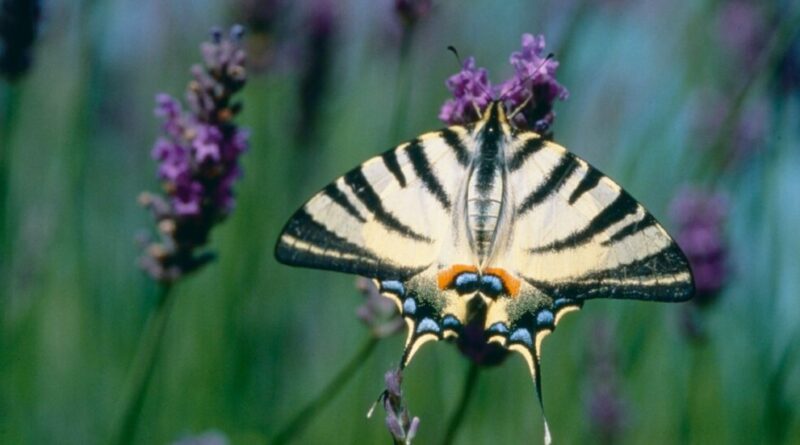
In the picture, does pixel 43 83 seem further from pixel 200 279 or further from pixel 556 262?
pixel 556 262

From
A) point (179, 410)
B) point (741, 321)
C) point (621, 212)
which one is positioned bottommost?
point (179, 410)

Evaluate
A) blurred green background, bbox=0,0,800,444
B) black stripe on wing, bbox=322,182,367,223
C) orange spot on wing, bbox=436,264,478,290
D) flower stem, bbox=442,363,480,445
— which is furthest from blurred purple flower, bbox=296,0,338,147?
flower stem, bbox=442,363,480,445

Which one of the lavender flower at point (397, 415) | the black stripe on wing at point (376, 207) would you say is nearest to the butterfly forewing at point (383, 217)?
the black stripe on wing at point (376, 207)

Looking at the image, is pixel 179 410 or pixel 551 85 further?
pixel 179 410

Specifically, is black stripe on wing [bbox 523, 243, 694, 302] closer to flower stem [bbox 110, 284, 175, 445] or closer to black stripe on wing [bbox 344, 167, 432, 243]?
black stripe on wing [bbox 344, 167, 432, 243]

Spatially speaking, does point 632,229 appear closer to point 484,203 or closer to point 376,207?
point 484,203

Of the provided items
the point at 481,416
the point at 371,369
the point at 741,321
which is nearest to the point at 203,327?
the point at 371,369

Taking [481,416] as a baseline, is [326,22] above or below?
above
